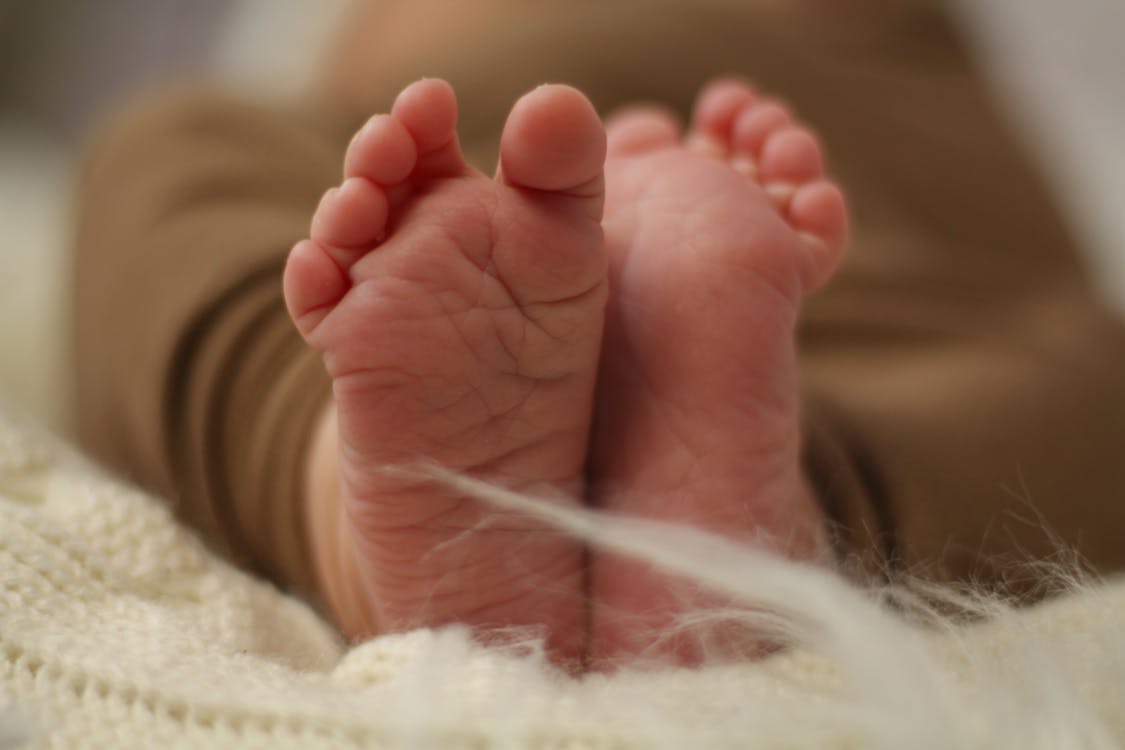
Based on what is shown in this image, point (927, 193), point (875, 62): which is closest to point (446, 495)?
point (927, 193)

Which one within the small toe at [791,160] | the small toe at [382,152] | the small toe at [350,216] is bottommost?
the small toe at [791,160]

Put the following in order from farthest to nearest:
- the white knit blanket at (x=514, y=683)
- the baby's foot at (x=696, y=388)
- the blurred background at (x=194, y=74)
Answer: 1. the blurred background at (x=194, y=74)
2. the baby's foot at (x=696, y=388)
3. the white knit blanket at (x=514, y=683)

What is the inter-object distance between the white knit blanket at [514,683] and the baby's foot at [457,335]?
37mm

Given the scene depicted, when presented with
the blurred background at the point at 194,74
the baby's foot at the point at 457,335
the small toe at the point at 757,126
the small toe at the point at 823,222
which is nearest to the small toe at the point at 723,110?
the small toe at the point at 757,126

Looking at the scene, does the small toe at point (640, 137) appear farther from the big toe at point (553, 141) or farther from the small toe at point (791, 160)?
the big toe at point (553, 141)

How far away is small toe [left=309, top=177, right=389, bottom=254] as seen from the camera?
0.43 m

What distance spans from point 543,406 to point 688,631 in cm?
11

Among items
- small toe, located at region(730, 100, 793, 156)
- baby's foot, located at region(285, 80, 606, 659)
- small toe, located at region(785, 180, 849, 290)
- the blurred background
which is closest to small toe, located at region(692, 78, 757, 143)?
small toe, located at region(730, 100, 793, 156)

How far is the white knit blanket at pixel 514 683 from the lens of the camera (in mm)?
367

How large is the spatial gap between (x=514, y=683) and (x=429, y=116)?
0.22m

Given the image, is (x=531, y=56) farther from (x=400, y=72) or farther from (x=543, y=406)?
(x=543, y=406)

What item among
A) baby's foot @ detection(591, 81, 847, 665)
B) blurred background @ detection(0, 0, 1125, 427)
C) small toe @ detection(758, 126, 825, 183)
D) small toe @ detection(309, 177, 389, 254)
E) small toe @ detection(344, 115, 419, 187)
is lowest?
blurred background @ detection(0, 0, 1125, 427)

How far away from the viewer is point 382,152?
44 cm

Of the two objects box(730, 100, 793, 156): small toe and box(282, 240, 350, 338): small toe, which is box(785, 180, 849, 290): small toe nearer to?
box(730, 100, 793, 156): small toe
